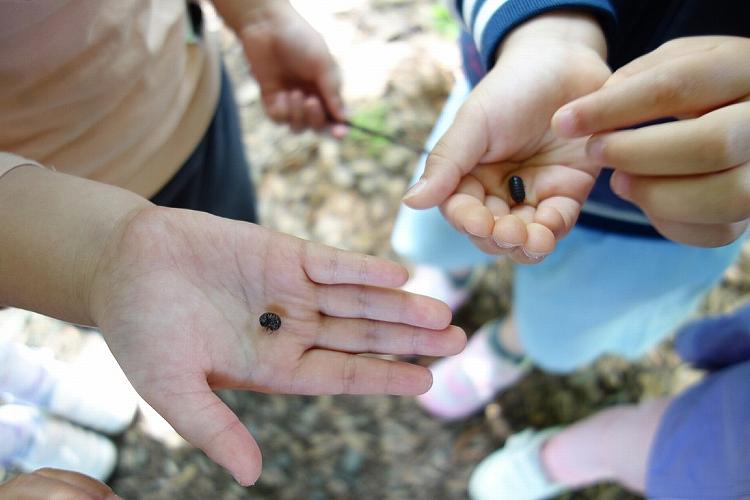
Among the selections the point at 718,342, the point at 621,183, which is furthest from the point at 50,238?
the point at 718,342

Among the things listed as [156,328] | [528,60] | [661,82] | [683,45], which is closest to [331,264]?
[156,328]

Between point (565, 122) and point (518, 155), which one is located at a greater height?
point (565, 122)

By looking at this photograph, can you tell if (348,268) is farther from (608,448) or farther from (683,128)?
(608,448)

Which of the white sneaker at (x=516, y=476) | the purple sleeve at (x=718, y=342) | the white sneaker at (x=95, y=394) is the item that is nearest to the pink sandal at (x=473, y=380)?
the white sneaker at (x=516, y=476)

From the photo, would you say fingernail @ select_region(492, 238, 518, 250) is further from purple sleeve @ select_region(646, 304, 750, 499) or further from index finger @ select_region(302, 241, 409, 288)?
purple sleeve @ select_region(646, 304, 750, 499)

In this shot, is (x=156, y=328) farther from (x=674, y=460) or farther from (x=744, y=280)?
(x=744, y=280)

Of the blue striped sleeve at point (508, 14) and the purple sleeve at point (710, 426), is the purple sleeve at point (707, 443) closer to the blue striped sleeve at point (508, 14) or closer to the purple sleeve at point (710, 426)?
the purple sleeve at point (710, 426)

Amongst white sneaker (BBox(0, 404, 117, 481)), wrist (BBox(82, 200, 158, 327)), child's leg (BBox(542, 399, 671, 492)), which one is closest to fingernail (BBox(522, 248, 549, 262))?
wrist (BBox(82, 200, 158, 327))
